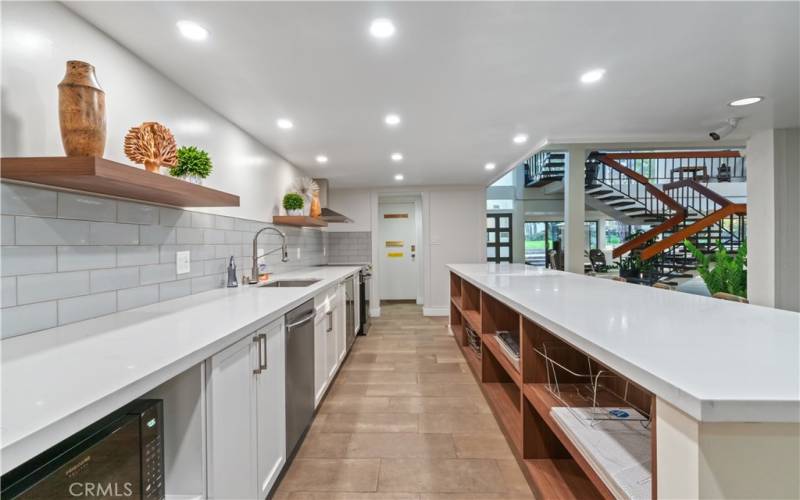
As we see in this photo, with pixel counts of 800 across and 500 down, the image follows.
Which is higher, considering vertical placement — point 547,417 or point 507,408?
point 547,417

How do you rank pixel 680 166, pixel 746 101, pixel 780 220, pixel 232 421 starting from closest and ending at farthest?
pixel 232 421
pixel 746 101
pixel 780 220
pixel 680 166

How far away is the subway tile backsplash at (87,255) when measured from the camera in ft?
3.67

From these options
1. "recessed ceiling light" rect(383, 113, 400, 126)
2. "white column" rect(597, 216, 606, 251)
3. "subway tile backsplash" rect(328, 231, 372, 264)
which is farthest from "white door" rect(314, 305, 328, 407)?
"white column" rect(597, 216, 606, 251)

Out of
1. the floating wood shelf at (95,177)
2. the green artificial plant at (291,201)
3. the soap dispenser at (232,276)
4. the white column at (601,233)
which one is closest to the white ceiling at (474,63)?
the green artificial plant at (291,201)

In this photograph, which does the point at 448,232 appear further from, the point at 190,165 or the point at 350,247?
the point at 190,165

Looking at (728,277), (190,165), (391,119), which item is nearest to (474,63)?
(391,119)

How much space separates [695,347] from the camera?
820mm

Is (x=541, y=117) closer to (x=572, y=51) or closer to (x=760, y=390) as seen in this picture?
(x=572, y=51)

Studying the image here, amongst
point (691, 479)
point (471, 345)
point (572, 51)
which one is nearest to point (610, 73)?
point (572, 51)

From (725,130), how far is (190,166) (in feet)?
14.3

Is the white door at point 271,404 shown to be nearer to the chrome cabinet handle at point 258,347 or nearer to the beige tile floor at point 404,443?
the chrome cabinet handle at point 258,347

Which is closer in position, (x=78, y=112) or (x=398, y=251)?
(x=78, y=112)

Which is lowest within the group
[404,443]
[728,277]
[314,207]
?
[404,443]

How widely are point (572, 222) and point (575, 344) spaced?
3.04 metres
